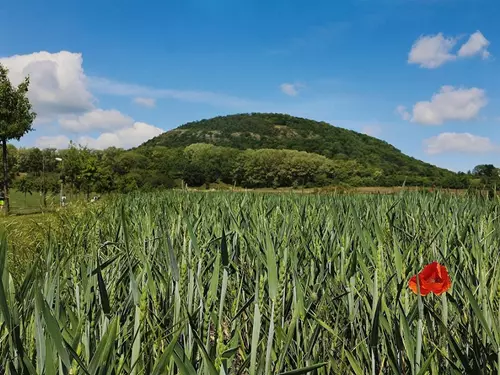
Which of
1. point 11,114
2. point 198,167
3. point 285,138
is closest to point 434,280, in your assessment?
point 11,114

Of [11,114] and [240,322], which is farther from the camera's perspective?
[11,114]

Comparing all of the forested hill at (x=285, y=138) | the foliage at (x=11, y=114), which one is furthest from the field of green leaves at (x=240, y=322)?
the forested hill at (x=285, y=138)

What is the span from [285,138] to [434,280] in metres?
122

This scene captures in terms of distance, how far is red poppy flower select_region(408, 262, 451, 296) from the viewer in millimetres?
1021

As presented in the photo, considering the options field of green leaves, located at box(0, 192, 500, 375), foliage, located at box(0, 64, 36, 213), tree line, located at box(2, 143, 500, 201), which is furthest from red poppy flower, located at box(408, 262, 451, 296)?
tree line, located at box(2, 143, 500, 201)

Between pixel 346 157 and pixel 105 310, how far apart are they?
98688 millimetres

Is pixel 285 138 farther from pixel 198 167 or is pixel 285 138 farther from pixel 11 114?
pixel 11 114

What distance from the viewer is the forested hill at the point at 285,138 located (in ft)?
343

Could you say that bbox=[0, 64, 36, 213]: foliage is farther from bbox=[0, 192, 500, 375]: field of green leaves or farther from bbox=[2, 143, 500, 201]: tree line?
bbox=[0, 192, 500, 375]: field of green leaves

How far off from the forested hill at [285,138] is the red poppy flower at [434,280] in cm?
9716

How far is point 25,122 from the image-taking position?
21.1 metres

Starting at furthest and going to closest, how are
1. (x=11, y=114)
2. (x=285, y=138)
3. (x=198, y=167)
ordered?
(x=285, y=138) < (x=198, y=167) < (x=11, y=114)

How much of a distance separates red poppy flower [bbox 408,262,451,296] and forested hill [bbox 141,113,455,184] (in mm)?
97158

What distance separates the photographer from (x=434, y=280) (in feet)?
3.46
